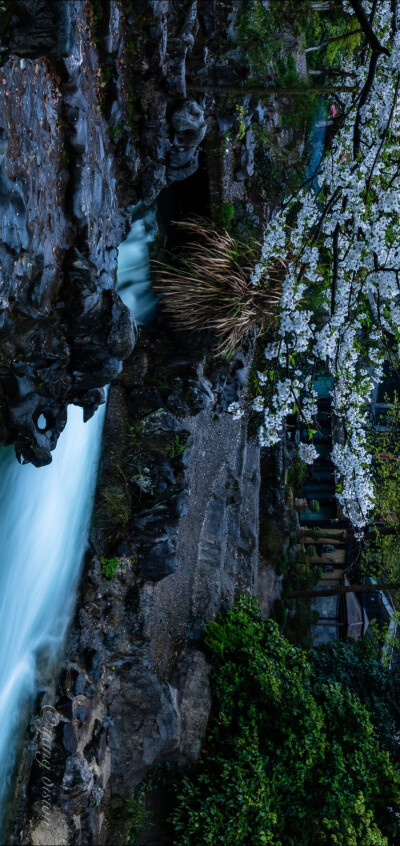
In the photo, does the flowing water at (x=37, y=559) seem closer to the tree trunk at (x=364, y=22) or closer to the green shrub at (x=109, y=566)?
the green shrub at (x=109, y=566)

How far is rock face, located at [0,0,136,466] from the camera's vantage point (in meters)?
4.61

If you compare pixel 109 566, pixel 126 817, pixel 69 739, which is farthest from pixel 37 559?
pixel 126 817

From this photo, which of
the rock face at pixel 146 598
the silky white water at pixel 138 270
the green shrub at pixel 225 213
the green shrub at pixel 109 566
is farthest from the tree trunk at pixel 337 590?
the green shrub at pixel 225 213

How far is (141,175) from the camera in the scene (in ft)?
23.2

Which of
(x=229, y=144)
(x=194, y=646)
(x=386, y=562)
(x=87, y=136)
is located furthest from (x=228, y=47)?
(x=386, y=562)

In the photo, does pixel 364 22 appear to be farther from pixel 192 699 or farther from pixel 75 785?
pixel 192 699

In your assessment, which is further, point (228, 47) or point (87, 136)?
point (228, 47)

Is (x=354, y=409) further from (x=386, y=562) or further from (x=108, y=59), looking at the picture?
(x=386, y=562)

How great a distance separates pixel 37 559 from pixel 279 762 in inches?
144

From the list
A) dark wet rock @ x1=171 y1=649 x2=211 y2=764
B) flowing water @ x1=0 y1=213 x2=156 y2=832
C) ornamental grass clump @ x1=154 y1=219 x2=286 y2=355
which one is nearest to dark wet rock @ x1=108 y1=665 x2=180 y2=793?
dark wet rock @ x1=171 y1=649 x2=211 y2=764

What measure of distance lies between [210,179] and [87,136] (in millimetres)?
3237

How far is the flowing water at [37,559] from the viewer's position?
618 cm

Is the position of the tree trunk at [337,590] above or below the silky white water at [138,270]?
below

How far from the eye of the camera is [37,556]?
6.94 metres
